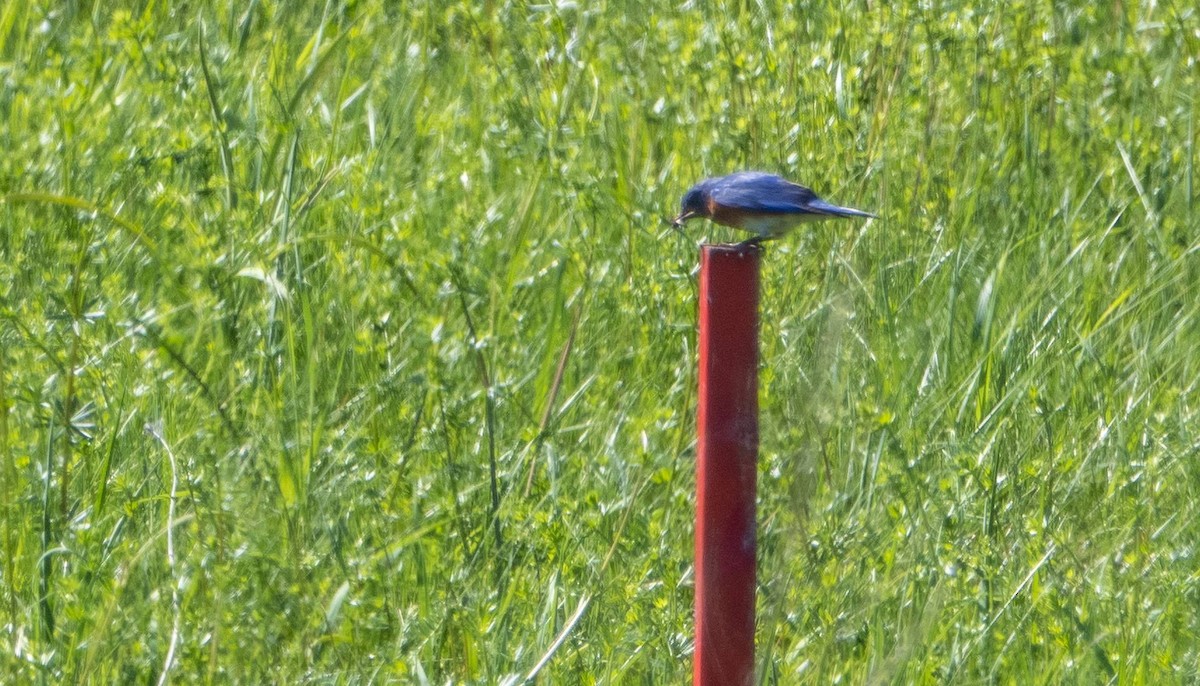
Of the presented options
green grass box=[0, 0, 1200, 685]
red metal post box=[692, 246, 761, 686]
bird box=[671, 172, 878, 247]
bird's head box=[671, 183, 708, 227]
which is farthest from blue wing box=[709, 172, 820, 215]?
green grass box=[0, 0, 1200, 685]

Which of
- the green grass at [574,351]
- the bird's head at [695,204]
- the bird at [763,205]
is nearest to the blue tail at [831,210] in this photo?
the bird at [763,205]

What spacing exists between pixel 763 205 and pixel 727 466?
0.47 m

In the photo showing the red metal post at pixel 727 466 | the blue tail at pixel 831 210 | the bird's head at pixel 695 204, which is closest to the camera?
the red metal post at pixel 727 466

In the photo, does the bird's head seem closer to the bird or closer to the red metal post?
the bird

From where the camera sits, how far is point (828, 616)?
2615 mm

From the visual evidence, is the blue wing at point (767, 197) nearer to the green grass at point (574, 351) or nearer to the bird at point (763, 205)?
the bird at point (763, 205)

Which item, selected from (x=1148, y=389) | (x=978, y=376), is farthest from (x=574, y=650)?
(x=1148, y=389)

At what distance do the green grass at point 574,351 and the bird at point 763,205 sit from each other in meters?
0.54

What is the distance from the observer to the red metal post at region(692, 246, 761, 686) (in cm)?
207

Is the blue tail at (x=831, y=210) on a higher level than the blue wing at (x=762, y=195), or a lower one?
lower

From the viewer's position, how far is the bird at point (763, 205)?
94.7 inches

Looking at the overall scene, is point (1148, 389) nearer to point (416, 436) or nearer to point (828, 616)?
point (828, 616)

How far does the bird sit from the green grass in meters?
0.54

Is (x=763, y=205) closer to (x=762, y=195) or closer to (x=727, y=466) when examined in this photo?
(x=762, y=195)
